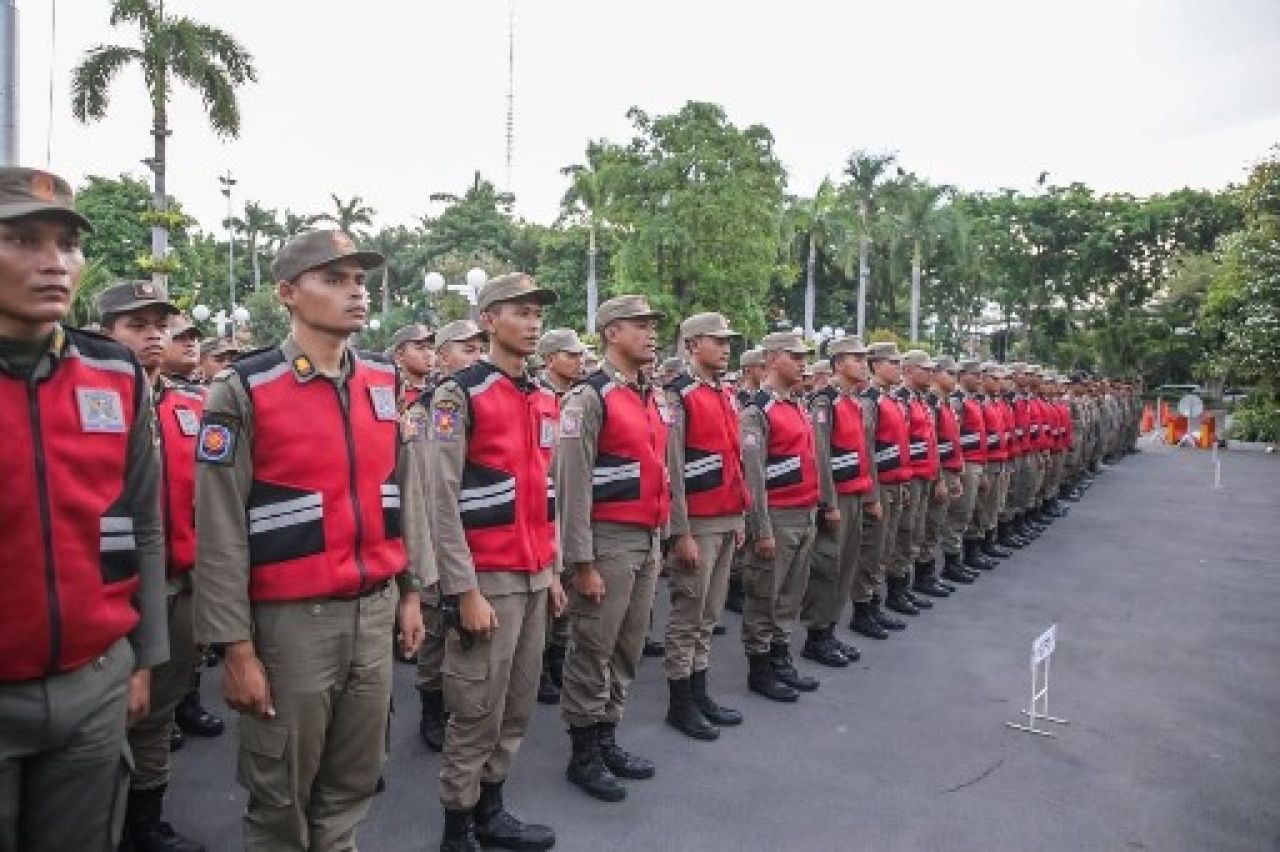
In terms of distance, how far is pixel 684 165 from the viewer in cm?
2948

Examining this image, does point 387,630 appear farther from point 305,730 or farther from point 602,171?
point 602,171

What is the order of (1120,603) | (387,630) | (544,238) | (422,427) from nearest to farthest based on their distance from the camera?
(387,630)
(422,427)
(1120,603)
(544,238)

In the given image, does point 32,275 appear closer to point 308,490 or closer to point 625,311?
point 308,490

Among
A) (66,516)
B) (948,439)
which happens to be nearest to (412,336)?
(948,439)

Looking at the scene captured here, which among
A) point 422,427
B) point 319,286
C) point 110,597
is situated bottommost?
point 110,597

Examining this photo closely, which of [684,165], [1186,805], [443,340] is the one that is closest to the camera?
[1186,805]

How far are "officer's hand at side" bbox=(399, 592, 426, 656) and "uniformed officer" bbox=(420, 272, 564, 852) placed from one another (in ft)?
0.87

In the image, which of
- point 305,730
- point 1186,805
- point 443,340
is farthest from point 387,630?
point 443,340

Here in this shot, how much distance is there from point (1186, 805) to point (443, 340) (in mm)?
5487

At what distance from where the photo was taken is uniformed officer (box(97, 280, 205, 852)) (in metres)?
3.34

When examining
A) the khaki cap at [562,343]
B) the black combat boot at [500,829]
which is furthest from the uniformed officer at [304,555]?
the khaki cap at [562,343]

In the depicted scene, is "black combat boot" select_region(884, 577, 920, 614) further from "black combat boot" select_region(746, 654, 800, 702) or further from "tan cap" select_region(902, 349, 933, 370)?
"black combat boot" select_region(746, 654, 800, 702)

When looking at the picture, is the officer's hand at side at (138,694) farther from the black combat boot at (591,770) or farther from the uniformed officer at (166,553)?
the black combat boot at (591,770)

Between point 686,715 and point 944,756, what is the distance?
1334mm
